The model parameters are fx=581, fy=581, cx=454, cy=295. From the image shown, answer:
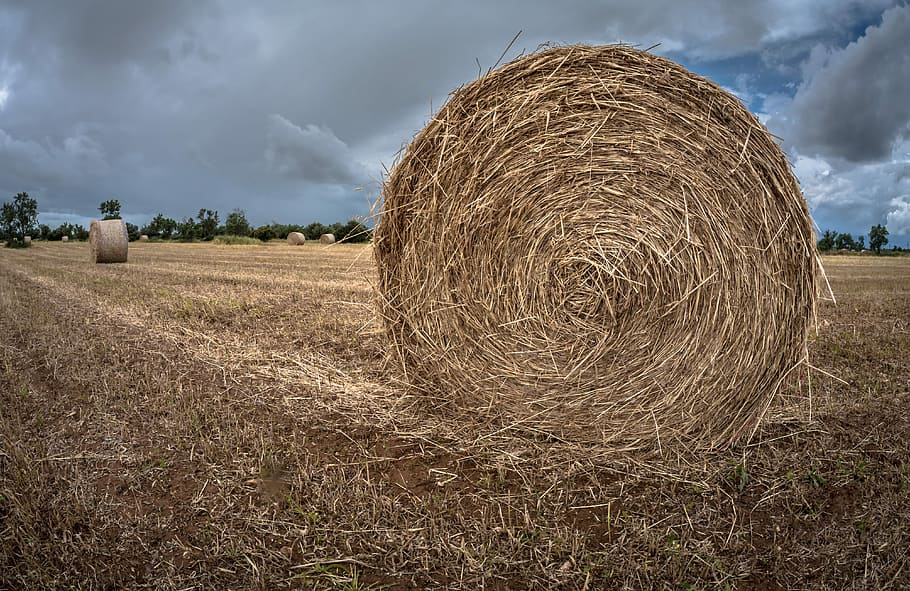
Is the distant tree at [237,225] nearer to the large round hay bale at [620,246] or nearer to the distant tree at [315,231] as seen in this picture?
the distant tree at [315,231]

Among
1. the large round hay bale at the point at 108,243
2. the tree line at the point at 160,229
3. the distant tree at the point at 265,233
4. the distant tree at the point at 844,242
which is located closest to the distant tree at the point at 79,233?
the tree line at the point at 160,229

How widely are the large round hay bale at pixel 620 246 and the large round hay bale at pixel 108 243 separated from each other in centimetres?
1729

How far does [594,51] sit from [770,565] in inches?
111

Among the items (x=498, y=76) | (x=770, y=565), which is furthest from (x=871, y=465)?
(x=498, y=76)

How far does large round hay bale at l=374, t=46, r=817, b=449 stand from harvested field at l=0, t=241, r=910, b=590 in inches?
14.6

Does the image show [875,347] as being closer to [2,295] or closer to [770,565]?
[770,565]

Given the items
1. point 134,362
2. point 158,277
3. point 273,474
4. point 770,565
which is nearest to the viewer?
point 770,565

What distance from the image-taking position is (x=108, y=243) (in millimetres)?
17719

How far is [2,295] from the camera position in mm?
9703

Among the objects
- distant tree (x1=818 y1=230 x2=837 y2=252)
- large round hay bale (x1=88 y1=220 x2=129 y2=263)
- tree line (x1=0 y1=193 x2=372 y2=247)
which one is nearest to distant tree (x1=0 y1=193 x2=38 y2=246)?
tree line (x1=0 y1=193 x2=372 y2=247)

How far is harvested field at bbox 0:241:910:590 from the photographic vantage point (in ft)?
7.96

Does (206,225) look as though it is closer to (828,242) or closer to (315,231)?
(315,231)

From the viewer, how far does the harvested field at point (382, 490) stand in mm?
2426

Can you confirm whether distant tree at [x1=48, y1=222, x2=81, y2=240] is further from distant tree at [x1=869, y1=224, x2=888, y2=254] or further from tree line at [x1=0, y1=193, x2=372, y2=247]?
distant tree at [x1=869, y1=224, x2=888, y2=254]
